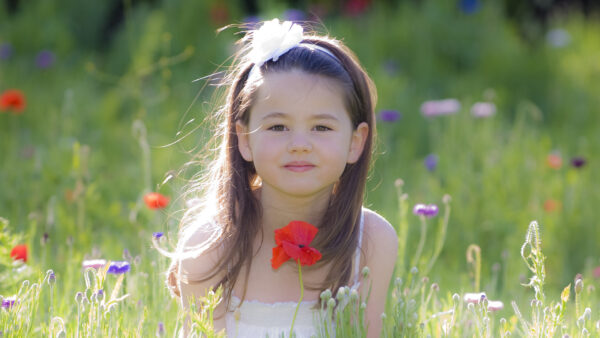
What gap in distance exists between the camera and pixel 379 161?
4.17m

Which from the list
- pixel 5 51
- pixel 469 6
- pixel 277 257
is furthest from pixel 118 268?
pixel 469 6

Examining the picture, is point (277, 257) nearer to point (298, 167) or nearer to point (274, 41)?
point (298, 167)

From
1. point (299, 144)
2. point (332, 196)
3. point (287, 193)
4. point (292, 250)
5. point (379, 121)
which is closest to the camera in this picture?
point (292, 250)

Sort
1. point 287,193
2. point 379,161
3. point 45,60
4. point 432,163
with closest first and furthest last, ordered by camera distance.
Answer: point 287,193 < point 432,163 < point 379,161 < point 45,60

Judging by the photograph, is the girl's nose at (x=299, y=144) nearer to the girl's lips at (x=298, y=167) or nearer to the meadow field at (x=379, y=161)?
the girl's lips at (x=298, y=167)

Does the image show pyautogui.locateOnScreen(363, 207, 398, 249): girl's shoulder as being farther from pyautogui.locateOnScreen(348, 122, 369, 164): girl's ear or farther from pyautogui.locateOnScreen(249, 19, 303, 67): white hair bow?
pyautogui.locateOnScreen(249, 19, 303, 67): white hair bow

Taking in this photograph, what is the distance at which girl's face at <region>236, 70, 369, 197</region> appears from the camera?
6.67 ft

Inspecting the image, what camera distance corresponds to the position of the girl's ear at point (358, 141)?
7.19ft

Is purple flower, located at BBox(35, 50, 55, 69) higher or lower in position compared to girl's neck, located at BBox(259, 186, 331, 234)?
higher

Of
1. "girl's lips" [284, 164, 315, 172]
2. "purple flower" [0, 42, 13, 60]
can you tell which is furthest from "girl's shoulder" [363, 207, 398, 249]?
"purple flower" [0, 42, 13, 60]

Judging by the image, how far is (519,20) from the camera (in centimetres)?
819

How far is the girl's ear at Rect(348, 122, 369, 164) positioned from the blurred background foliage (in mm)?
455

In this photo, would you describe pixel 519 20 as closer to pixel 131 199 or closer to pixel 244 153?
pixel 131 199

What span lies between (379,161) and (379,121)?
35 centimetres
